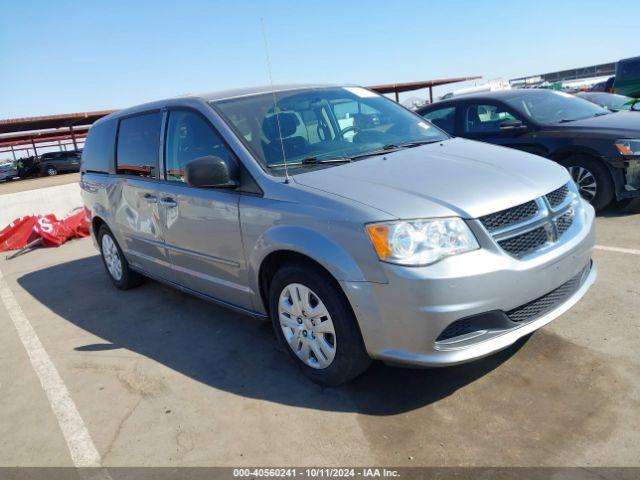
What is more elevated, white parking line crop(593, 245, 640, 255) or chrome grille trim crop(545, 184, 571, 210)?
chrome grille trim crop(545, 184, 571, 210)

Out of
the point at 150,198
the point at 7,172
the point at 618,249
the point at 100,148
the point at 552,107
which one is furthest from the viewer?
the point at 7,172

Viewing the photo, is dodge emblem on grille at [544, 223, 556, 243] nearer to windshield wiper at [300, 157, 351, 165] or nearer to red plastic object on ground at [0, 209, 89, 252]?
windshield wiper at [300, 157, 351, 165]

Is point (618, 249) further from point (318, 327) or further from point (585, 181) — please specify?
point (318, 327)

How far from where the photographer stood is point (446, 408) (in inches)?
110

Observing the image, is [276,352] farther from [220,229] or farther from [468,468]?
[468,468]

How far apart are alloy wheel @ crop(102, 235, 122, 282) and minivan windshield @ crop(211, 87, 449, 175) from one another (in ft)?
8.28

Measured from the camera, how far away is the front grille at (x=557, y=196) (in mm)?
2947

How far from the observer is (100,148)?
5484 millimetres

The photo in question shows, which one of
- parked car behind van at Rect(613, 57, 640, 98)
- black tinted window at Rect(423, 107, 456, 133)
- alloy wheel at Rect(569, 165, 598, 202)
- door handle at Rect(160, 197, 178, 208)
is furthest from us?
parked car behind van at Rect(613, 57, 640, 98)

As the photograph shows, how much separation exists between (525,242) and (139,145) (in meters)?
3.34

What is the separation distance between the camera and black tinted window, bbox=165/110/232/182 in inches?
141

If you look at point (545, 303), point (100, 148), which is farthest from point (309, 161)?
point (100, 148)

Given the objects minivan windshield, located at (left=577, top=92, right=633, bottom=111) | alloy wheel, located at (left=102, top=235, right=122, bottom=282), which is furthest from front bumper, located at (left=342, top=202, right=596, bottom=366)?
minivan windshield, located at (left=577, top=92, right=633, bottom=111)

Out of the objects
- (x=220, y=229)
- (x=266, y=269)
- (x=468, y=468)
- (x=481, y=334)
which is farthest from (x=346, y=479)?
(x=220, y=229)
